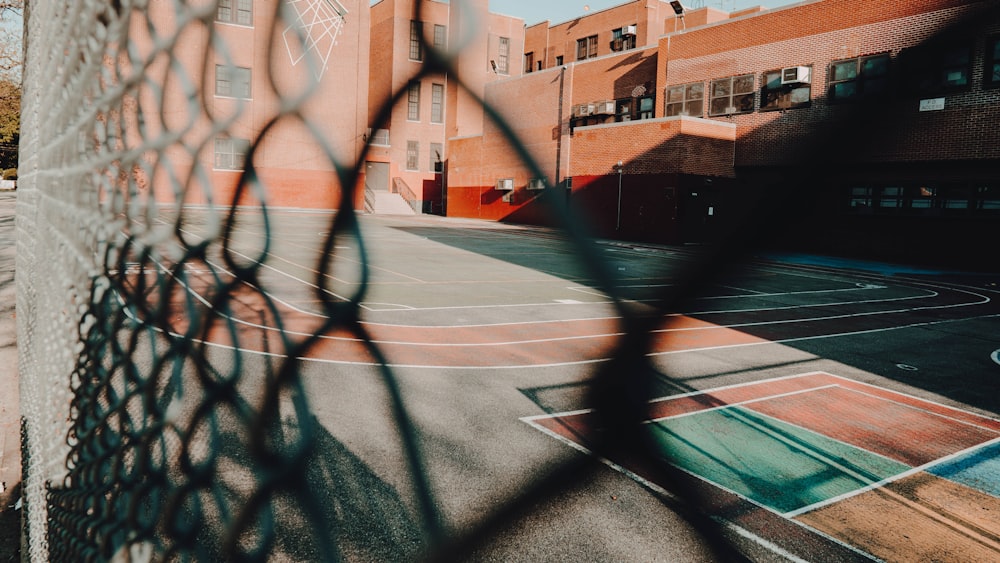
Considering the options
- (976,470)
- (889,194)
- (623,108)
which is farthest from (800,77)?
(623,108)

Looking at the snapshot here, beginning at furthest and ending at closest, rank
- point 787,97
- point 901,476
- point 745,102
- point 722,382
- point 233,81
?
point 722,382 → point 901,476 → point 745,102 → point 787,97 → point 233,81

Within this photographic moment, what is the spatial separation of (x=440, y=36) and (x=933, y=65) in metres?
0.32

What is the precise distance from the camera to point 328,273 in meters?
0.71

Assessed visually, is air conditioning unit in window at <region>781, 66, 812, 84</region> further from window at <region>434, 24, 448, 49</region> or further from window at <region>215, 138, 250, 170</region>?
window at <region>215, 138, 250, 170</region>

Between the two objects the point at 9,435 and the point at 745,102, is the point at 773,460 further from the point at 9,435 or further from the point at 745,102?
the point at 9,435

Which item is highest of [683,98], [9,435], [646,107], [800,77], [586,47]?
[586,47]

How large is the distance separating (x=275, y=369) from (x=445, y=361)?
7.51 metres

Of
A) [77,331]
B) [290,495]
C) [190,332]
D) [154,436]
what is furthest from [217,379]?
[77,331]

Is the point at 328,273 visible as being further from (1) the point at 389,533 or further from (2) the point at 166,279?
(1) the point at 389,533

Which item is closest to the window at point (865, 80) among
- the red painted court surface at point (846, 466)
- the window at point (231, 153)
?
the window at point (231, 153)

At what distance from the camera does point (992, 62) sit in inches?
24.1

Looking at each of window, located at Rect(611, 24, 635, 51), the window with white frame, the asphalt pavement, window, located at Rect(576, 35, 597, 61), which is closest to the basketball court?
the asphalt pavement

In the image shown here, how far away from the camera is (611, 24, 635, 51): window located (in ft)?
138

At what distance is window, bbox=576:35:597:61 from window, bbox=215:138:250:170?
48166 millimetres
